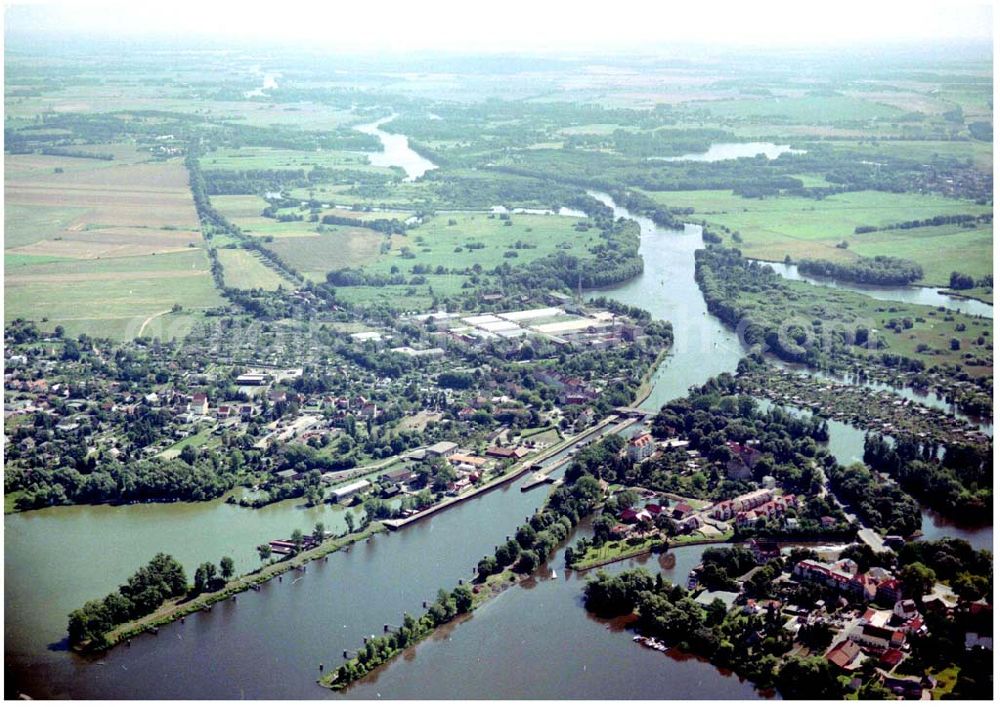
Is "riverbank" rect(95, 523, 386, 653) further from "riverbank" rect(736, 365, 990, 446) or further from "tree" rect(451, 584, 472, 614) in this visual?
"riverbank" rect(736, 365, 990, 446)

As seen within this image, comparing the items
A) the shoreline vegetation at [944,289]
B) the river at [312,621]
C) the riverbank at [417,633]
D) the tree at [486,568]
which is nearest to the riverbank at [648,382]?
the river at [312,621]

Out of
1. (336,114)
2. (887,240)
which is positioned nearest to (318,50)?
(336,114)

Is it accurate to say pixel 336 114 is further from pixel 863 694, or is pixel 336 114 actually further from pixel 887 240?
pixel 863 694

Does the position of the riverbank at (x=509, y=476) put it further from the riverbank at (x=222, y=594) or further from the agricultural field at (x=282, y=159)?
the agricultural field at (x=282, y=159)

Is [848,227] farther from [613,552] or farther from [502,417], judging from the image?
[613,552]

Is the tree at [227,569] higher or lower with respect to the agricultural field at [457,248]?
lower

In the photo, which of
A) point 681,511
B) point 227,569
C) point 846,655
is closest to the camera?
point 846,655

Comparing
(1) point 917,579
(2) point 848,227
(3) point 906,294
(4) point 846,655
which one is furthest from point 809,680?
(2) point 848,227
